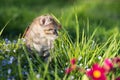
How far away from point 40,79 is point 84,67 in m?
0.76

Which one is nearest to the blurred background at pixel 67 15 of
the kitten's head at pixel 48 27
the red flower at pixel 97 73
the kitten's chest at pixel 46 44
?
the kitten's head at pixel 48 27

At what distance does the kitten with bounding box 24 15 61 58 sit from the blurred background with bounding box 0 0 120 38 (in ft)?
1.07

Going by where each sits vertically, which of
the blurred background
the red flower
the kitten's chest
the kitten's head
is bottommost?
the blurred background

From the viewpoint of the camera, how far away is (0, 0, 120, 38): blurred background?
8.16 metres

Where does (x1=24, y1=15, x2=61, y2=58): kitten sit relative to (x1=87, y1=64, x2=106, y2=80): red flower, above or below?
above

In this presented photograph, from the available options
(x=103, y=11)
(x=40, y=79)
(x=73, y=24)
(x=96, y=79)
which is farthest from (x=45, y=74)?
(x=103, y=11)

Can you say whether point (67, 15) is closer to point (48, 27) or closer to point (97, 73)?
point (48, 27)

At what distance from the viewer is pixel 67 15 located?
31.8 ft

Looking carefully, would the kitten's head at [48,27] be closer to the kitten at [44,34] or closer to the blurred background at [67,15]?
the kitten at [44,34]

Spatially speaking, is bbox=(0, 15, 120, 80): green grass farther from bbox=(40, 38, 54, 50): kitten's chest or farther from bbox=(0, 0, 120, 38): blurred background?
bbox=(0, 0, 120, 38): blurred background

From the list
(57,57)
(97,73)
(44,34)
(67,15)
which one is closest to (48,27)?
(44,34)

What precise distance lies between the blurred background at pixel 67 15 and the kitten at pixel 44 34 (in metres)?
0.33

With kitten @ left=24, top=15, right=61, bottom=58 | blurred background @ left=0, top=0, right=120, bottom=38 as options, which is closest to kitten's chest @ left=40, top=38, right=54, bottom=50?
kitten @ left=24, top=15, right=61, bottom=58

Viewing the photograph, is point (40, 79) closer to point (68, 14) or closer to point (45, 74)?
point (45, 74)
